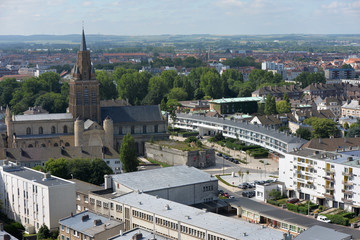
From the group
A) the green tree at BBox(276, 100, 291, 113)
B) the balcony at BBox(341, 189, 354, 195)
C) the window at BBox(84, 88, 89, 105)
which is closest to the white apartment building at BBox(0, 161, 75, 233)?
the balcony at BBox(341, 189, 354, 195)

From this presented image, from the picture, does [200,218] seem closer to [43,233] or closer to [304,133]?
[43,233]

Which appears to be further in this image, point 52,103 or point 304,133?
point 52,103

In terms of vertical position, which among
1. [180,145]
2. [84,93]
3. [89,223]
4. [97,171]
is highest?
[84,93]

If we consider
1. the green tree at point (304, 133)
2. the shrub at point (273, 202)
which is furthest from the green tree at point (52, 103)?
the shrub at point (273, 202)

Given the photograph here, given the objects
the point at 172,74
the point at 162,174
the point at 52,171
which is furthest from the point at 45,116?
the point at 172,74

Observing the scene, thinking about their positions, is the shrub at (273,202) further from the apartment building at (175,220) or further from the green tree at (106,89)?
the green tree at (106,89)

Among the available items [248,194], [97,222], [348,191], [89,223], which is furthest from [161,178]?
[348,191]

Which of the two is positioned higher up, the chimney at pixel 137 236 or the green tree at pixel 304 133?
the chimney at pixel 137 236
